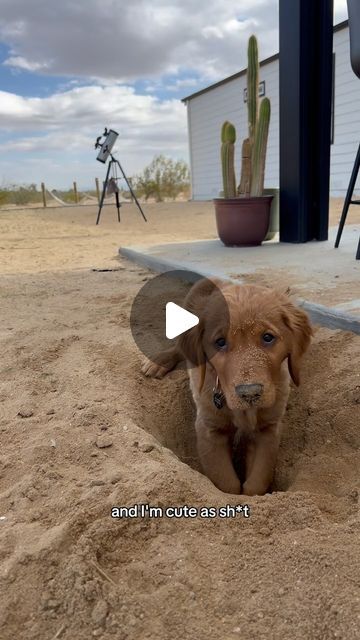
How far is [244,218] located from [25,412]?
4.46 meters

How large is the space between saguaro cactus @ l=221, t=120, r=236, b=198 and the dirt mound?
4091 millimetres

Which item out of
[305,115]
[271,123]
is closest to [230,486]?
[305,115]

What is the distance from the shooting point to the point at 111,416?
2.47 meters

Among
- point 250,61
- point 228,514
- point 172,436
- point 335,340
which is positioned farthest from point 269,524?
point 250,61

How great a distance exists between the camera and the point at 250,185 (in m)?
6.70

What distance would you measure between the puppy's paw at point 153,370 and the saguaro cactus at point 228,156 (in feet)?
13.5

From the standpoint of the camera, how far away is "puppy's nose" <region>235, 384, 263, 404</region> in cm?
182

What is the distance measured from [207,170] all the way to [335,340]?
20.3 m

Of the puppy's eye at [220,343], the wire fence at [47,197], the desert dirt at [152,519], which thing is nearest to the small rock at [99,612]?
the desert dirt at [152,519]

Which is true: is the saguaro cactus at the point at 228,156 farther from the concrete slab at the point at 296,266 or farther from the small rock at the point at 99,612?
the small rock at the point at 99,612

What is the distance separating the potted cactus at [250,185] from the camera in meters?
6.36

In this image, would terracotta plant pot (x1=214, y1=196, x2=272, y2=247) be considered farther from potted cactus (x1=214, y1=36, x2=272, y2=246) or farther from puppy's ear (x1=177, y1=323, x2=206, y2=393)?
puppy's ear (x1=177, y1=323, x2=206, y2=393)

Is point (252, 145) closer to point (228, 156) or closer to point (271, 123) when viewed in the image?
point (228, 156)

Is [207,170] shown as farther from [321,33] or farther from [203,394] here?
[203,394]
